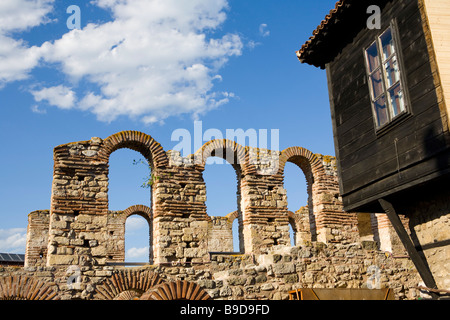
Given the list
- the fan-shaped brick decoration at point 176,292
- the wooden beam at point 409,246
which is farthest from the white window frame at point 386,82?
the fan-shaped brick decoration at point 176,292

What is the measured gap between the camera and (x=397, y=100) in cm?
884

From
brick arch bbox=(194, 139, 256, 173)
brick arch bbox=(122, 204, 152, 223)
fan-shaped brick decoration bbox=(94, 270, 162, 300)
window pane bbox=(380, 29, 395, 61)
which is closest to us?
window pane bbox=(380, 29, 395, 61)

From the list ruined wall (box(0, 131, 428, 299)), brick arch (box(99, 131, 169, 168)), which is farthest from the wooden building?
brick arch (box(99, 131, 169, 168))

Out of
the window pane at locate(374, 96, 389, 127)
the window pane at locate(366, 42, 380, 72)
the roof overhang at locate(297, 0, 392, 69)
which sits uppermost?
the roof overhang at locate(297, 0, 392, 69)

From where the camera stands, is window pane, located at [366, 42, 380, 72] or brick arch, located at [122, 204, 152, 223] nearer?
window pane, located at [366, 42, 380, 72]

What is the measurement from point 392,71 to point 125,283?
24.0 feet

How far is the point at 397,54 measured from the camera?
8.73 meters

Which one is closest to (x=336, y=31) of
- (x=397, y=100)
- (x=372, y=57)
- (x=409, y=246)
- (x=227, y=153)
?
(x=372, y=57)

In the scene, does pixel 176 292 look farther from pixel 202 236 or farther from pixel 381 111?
pixel 381 111

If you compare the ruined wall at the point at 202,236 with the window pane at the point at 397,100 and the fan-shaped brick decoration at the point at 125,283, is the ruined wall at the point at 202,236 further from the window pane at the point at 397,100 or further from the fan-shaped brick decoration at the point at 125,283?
the window pane at the point at 397,100

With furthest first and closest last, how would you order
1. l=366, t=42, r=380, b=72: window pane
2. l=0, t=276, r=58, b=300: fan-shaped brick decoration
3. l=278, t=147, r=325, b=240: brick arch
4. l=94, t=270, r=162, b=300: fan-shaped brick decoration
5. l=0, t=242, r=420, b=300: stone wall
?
1. l=278, t=147, r=325, b=240: brick arch
2. l=94, t=270, r=162, b=300: fan-shaped brick decoration
3. l=0, t=276, r=58, b=300: fan-shaped brick decoration
4. l=0, t=242, r=420, b=300: stone wall
5. l=366, t=42, r=380, b=72: window pane

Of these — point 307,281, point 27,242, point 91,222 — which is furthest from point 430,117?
point 27,242

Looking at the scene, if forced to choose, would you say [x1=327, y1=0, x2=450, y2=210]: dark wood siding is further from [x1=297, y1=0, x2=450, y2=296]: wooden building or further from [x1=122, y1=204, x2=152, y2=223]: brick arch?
[x1=122, y1=204, x2=152, y2=223]: brick arch

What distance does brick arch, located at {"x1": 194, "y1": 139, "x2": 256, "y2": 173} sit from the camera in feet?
42.3
